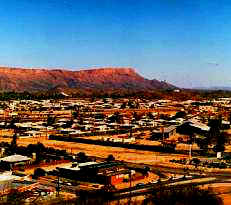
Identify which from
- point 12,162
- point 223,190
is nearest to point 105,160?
point 12,162

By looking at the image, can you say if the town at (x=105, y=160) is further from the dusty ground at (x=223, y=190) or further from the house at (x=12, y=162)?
the dusty ground at (x=223, y=190)

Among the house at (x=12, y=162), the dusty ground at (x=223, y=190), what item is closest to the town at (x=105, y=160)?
the house at (x=12, y=162)

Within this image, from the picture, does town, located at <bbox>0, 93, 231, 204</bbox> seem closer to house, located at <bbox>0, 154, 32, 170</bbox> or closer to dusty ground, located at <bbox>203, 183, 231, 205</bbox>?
house, located at <bbox>0, 154, 32, 170</bbox>

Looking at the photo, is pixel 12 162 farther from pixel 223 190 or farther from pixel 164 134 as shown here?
pixel 164 134

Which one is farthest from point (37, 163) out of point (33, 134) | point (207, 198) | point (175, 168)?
point (33, 134)

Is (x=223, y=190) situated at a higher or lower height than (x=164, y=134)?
lower

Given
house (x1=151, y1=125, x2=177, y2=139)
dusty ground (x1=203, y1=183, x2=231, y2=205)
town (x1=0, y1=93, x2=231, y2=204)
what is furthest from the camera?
house (x1=151, y1=125, x2=177, y2=139)

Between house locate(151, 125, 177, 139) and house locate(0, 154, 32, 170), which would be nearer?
house locate(0, 154, 32, 170)

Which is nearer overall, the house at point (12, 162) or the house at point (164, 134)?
the house at point (12, 162)

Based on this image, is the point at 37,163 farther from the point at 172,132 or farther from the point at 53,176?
the point at 172,132

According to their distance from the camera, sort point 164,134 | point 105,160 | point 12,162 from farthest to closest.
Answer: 1. point 164,134
2. point 105,160
3. point 12,162

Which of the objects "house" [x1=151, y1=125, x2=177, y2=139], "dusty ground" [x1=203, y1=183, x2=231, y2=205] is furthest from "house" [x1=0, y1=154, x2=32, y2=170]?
"house" [x1=151, y1=125, x2=177, y2=139]
